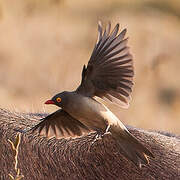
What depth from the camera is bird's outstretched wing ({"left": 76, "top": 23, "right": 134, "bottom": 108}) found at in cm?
140

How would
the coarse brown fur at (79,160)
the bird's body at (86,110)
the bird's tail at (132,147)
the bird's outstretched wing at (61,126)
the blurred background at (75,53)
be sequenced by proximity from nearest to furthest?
1. the bird's body at (86,110)
2. the bird's tail at (132,147)
3. the bird's outstretched wing at (61,126)
4. the coarse brown fur at (79,160)
5. the blurred background at (75,53)

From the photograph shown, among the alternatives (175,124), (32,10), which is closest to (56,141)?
(175,124)

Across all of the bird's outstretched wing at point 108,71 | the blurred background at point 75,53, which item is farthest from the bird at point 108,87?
the blurred background at point 75,53

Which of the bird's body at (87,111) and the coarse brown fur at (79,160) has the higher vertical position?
the bird's body at (87,111)

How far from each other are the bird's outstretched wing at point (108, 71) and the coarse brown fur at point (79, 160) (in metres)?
0.53

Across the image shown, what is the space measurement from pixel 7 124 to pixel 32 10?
16.4 ft

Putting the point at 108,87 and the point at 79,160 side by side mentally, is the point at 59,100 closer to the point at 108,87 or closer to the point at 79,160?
the point at 108,87

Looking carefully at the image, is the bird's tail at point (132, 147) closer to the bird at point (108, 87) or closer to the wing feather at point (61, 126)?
the bird at point (108, 87)

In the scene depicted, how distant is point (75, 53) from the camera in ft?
21.6

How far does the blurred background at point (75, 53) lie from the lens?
5.92 metres

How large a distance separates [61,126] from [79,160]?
0.47 m

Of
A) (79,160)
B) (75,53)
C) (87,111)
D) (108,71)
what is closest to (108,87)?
(108,71)

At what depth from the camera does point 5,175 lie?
1.86m

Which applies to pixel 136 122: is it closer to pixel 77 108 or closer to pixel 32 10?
pixel 32 10
